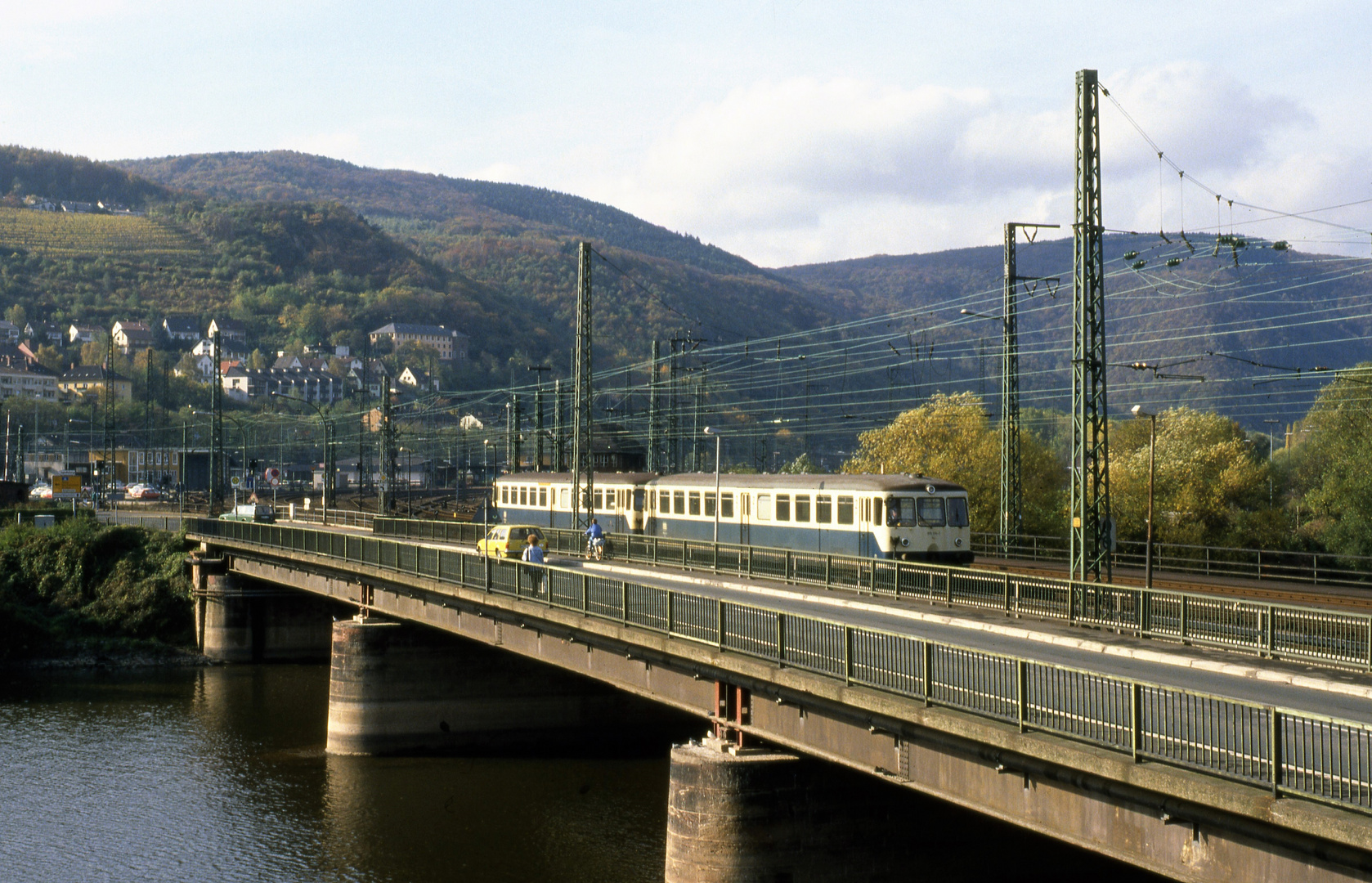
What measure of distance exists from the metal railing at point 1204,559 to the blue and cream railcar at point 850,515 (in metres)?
5.54

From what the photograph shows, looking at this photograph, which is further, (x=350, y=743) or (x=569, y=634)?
(x=350, y=743)

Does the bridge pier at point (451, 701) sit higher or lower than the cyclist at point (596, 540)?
lower

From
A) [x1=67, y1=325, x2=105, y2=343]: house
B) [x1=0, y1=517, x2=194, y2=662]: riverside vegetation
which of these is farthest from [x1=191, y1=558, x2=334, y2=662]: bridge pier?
[x1=67, y1=325, x2=105, y2=343]: house

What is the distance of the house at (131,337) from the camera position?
187 m

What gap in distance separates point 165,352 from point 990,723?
637 ft

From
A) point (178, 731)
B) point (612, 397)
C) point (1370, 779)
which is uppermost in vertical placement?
point (612, 397)

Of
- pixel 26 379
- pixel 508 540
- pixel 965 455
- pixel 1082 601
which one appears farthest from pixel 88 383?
pixel 1082 601

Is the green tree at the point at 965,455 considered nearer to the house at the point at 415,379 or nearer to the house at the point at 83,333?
the house at the point at 415,379

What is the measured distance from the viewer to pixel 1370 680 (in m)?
17.0

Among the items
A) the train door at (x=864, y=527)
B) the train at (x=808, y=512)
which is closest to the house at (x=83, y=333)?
the train at (x=808, y=512)

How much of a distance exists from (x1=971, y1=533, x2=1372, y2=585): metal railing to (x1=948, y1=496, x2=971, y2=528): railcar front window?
4.73 m

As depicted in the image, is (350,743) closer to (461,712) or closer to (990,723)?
(461,712)

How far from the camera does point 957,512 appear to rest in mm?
36344

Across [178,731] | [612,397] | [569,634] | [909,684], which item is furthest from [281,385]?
[909,684]
